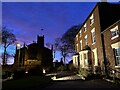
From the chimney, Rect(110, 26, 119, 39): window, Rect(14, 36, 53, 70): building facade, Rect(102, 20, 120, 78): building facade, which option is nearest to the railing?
Rect(102, 20, 120, 78): building facade

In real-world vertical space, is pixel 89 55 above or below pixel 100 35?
below

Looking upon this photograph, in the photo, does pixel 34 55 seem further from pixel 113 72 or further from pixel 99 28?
pixel 113 72

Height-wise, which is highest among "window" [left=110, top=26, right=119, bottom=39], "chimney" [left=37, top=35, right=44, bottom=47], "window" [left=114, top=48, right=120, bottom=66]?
"chimney" [left=37, top=35, right=44, bottom=47]

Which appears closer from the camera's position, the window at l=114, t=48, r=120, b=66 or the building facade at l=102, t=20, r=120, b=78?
the building facade at l=102, t=20, r=120, b=78

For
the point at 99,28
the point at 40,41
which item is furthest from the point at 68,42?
the point at 99,28

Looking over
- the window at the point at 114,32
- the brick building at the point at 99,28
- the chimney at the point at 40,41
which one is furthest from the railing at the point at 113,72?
the chimney at the point at 40,41

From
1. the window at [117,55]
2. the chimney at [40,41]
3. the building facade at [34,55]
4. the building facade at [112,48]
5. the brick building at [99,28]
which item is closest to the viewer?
the building facade at [112,48]

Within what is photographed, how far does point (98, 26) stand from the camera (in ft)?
68.0

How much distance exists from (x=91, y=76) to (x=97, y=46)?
16.0 feet

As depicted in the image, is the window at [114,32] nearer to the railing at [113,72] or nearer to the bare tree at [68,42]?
the railing at [113,72]

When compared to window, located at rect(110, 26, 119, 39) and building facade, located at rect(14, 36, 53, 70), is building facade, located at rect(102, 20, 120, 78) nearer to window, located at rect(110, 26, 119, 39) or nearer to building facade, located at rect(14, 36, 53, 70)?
window, located at rect(110, 26, 119, 39)

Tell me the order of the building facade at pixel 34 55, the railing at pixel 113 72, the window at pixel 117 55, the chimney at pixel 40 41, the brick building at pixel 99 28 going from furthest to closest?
the chimney at pixel 40 41, the building facade at pixel 34 55, the brick building at pixel 99 28, the window at pixel 117 55, the railing at pixel 113 72

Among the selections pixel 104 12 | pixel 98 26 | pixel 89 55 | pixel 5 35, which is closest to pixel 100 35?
pixel 98 26

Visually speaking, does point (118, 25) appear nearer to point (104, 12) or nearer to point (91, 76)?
point (104, 12)
